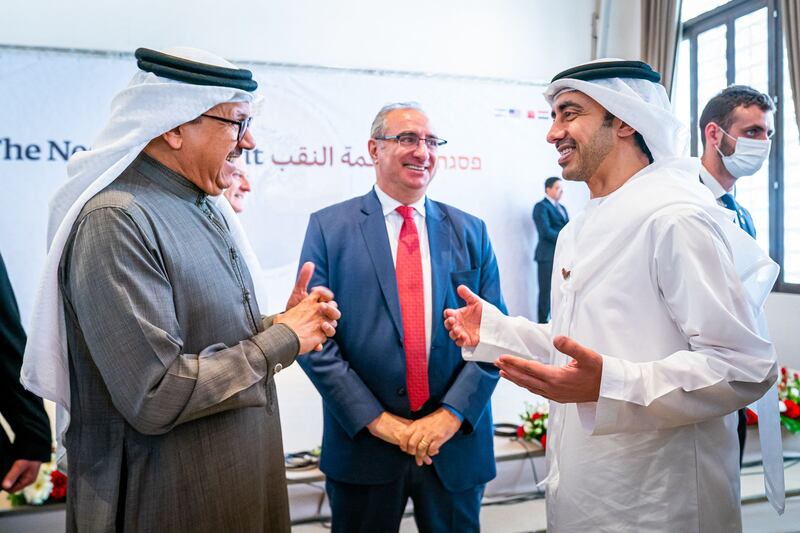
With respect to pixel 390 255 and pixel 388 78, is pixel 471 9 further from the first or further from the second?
pixel 390 255

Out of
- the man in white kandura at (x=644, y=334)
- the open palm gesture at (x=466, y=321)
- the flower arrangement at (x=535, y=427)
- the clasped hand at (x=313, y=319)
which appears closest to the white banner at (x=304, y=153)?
the flower arrangement at (x=535, y=427)

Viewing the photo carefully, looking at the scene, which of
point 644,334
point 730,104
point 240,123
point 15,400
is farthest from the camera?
point 730,104

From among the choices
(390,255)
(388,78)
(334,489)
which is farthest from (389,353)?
(388,78)

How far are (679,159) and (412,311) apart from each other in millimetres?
1064

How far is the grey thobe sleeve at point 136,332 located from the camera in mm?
1408

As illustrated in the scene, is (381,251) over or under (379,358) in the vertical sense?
over

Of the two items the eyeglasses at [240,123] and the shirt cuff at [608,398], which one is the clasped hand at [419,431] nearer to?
the shirt cuff at [608,398]

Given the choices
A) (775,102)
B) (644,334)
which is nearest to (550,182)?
(775,102)

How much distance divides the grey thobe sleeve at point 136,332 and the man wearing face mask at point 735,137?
2688 mm

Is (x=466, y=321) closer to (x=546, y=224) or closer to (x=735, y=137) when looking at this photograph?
(x=735, y=137)

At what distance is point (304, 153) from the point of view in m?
5.23

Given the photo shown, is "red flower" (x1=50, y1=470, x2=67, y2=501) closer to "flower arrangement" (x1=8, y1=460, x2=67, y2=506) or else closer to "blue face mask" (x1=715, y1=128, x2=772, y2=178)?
"flower arrangement" (x1=8, y1=460, x2=67, y2=506)

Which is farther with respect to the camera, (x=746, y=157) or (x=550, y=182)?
(x=550, y=182)

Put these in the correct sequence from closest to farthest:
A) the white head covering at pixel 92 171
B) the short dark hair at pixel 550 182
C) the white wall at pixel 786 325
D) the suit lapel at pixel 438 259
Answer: the white head covering at pixel 92 171 < the suit lapel at pixel 438 259 < the white wall at pixel 786 325 < the short dark hair at pixel 550 182
